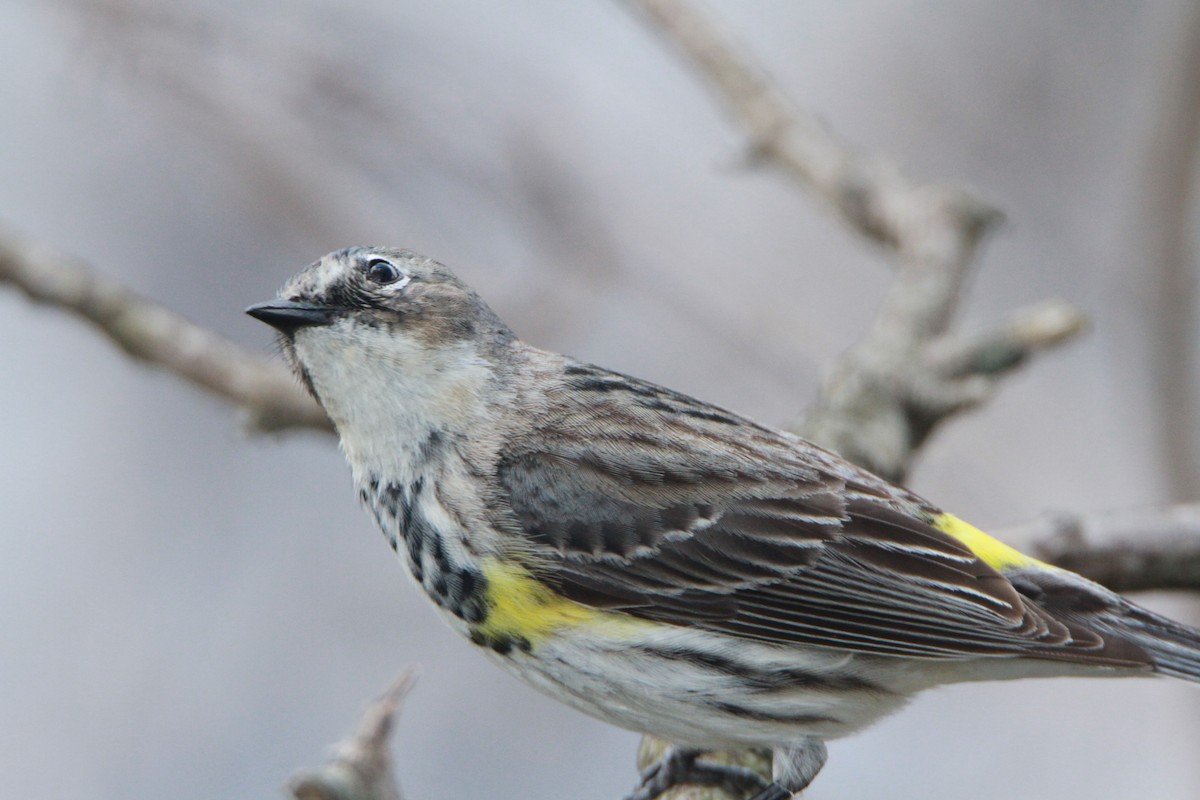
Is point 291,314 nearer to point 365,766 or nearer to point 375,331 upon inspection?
point 375,331

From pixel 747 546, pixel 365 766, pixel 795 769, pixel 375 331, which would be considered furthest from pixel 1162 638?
pixel 375 331

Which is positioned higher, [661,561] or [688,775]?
[661,561]

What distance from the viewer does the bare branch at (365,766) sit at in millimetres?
4004

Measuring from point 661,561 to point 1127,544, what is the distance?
200 centimetres

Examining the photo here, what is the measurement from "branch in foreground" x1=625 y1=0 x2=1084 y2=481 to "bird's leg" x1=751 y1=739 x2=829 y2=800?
1.50 m

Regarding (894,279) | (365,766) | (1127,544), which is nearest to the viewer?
(365,766)

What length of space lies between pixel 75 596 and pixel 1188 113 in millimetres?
6929

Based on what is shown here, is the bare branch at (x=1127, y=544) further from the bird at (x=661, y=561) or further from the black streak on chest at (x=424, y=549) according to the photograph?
the black streak on chest at (x=424, y=549)

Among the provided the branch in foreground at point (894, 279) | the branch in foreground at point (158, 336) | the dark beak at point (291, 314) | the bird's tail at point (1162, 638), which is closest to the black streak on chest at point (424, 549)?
the dark beak at point (291, 314)

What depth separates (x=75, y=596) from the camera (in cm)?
877

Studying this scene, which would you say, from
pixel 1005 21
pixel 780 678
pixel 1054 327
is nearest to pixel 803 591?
pixel 780 678

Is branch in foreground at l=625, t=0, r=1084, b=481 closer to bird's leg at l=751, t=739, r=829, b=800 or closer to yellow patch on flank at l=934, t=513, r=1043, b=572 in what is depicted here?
yellow patch on flank at l=934, t=513, r=1043, b=572

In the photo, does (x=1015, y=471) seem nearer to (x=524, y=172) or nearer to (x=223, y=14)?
(x=524, y=172)

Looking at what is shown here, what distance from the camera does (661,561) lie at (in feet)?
14.5
